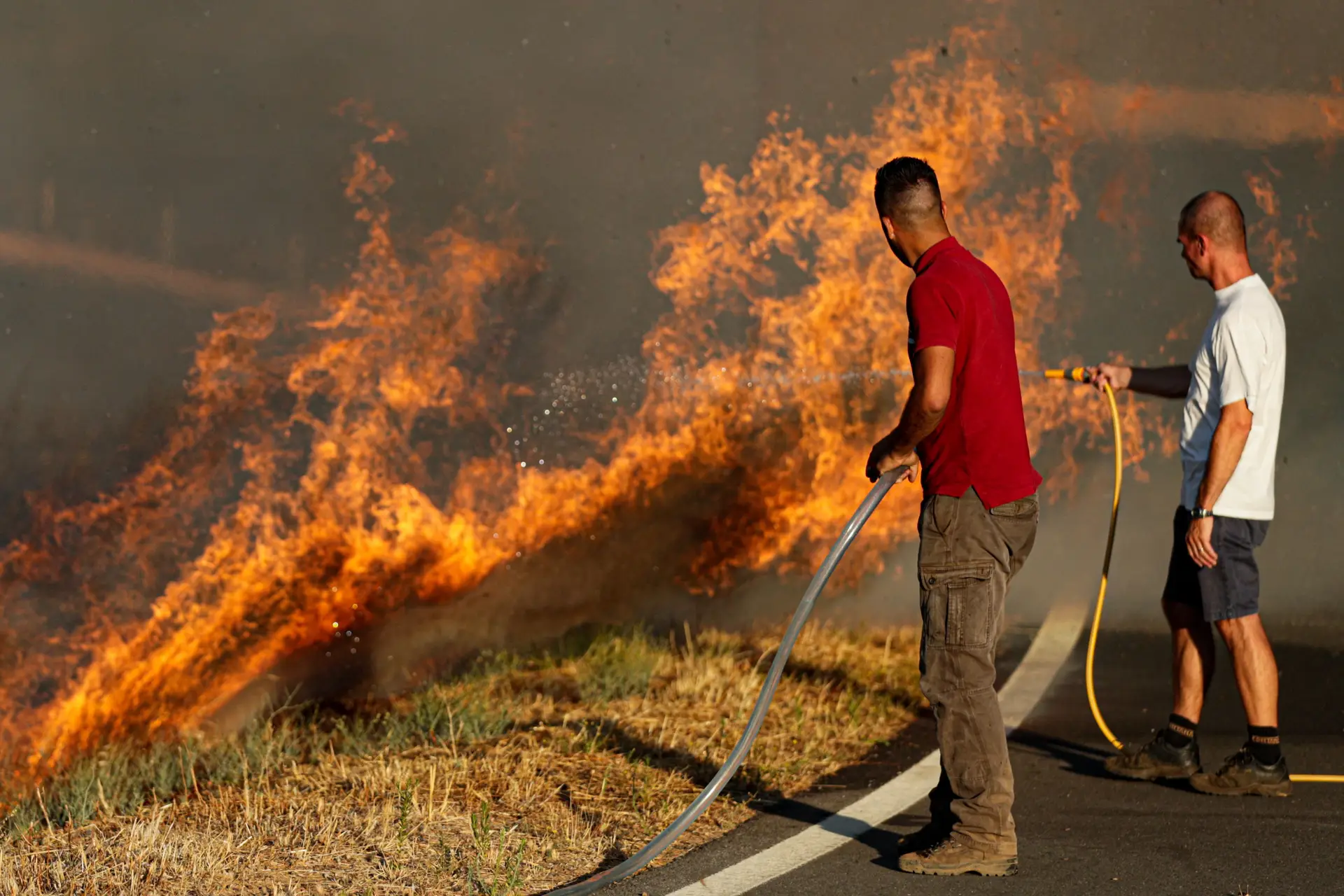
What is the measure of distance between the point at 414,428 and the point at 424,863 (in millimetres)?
5411

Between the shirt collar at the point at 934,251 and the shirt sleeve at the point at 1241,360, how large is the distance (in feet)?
4.06

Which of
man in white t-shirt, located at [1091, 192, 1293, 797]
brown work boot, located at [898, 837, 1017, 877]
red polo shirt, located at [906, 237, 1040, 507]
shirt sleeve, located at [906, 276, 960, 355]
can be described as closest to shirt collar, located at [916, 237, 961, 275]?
red polo shirt, located at [906, 237, 1040, 507]

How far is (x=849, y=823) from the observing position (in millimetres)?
4387

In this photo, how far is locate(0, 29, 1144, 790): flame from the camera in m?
8.91

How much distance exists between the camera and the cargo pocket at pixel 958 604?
393 centimetres

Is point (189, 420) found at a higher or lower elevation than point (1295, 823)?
higher

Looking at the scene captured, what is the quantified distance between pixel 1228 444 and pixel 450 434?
5.56 m

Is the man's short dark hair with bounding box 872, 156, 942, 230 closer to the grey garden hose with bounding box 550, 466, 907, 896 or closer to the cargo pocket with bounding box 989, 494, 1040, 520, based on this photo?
the grey garden hose with bounding box 550, 466, 907, 896

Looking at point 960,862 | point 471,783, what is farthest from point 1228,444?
point 471,783

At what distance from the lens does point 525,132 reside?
9.23 metres

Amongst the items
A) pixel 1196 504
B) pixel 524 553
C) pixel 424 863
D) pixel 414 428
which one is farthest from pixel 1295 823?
pixel 414 428

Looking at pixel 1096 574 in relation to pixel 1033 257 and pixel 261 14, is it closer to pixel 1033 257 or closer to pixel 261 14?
pixel 1033 257

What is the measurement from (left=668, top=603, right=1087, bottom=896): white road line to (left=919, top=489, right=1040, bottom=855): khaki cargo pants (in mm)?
383

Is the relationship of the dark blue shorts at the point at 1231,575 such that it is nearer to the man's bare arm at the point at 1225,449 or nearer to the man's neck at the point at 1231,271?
the man's bare arm at the point at 1225,449
